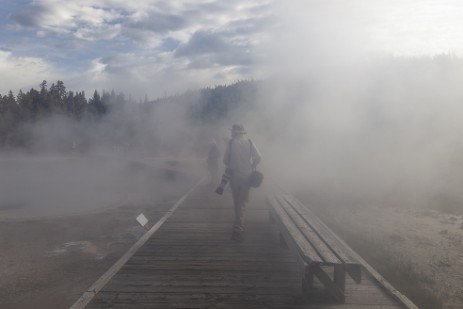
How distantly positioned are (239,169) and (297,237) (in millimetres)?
1718

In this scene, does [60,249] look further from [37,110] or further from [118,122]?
[37,110]

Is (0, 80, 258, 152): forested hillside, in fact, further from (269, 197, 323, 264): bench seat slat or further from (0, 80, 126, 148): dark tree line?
(269, 197, 323, 264): bench seat slat

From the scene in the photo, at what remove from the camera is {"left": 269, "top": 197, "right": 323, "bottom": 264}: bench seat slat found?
363cm

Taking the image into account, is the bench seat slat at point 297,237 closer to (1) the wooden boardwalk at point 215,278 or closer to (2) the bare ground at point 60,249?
(1) the wooden boardwalk at point 215,278

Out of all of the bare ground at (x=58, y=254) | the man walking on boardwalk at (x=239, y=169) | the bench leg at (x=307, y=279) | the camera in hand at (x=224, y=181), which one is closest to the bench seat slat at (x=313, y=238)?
the bench leg at (x=307, y=279)

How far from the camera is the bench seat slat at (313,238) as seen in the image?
355 centimetres

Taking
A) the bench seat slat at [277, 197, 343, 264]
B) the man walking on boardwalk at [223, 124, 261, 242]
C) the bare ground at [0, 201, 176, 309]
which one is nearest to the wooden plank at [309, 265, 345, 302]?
the bench seat slat at [277, 197, 343, 264]

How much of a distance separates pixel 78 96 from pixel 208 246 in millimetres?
46278

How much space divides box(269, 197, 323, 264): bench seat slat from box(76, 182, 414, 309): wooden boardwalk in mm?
367

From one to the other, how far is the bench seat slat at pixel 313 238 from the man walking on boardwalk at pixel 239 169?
0.63 metres

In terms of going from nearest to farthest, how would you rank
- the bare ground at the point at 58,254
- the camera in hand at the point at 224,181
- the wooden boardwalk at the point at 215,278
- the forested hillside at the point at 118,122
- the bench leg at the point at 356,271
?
the bench leg at the point at 356,271 → the wooden boardwalk at the point at 215,278 → the bare ground at the point at 58,254 → the camera in hand at the point at 224,181 → the forested hillside at the point at 118,122

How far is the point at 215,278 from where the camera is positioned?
4.26 metres

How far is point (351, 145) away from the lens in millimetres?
20828

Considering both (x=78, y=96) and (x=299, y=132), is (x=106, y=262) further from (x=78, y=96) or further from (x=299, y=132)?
(x=78, y=96)
